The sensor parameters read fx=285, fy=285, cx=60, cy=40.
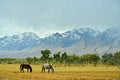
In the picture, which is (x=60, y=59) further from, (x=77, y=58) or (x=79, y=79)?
(x=79, y=79)

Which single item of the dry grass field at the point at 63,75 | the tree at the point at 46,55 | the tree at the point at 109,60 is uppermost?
the tree at the point at 46,55

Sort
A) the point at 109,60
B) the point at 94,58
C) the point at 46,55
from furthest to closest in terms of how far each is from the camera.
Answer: the point at 94,58 < the point at 109,60 < the point at 46,55

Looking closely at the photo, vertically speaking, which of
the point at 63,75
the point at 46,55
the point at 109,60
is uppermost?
the point at 46,55

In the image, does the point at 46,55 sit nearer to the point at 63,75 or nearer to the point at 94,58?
the point at 94,58

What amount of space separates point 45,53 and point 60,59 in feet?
35.1

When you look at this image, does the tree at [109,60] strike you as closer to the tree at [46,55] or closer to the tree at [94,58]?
the tree at [94,58]

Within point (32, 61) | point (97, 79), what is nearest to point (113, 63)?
point (32, 61)

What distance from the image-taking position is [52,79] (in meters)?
41.1

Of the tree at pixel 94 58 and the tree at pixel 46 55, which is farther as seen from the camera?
the tree at pixel 94 58

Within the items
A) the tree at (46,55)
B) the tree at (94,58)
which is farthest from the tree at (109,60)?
the tree at (46,55)

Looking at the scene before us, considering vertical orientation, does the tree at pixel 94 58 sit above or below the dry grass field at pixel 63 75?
above

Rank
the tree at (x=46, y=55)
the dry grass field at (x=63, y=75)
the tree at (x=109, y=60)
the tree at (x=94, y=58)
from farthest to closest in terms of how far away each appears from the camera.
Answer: the tree at (x=94, y=58) → the tree at (x=46, y=55) → the tree at (x=109, y=60) → the dry grass field at (x=63, y=75)

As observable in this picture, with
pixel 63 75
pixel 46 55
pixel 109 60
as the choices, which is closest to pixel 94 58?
pixel 109 60

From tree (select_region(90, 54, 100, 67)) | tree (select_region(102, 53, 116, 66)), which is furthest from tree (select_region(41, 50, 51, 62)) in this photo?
tree (select_region(102, 53, 116, 66))
